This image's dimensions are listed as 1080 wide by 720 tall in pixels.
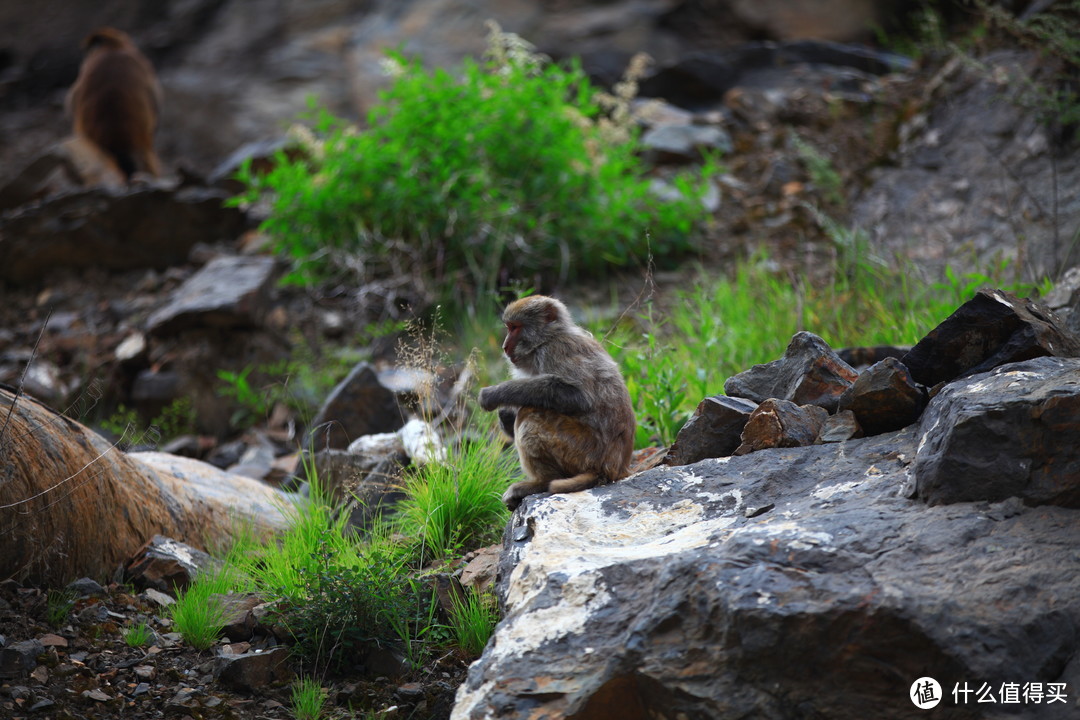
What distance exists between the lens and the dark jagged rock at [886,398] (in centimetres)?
380

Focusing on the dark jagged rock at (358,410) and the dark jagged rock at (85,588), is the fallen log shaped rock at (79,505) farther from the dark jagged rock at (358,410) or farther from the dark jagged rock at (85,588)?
the dark jagged rock at (358,410)

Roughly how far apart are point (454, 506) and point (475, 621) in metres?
0.84

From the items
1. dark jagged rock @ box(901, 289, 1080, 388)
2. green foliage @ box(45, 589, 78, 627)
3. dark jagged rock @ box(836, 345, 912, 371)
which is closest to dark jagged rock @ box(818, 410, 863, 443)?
dark jagged rock @ box(901, 289, 1080, 388)

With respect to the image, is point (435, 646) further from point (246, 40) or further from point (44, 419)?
point (246, 40)

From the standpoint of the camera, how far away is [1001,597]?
2707 millimetres

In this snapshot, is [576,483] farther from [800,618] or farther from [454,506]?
[800,618]

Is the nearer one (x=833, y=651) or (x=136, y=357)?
(x=833, y=651)

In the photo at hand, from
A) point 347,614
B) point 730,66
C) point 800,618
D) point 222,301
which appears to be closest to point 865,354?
point 800,618

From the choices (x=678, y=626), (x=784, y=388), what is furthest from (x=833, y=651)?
(x=784, y=388)

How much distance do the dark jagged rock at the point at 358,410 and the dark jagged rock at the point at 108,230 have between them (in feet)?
17.2

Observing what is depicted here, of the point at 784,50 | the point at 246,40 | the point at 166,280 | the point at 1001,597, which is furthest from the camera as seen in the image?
the point at 246,40

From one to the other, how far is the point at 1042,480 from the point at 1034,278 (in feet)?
12.1

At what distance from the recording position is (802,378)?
14.4 feet

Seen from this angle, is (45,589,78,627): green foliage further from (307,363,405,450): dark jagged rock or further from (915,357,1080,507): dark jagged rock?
(915,357,1080,507): dark jagged rock
